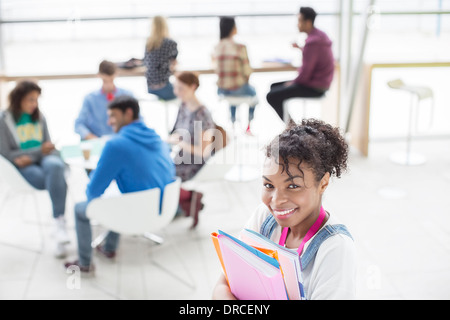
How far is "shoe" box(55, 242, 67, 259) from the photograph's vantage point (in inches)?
133

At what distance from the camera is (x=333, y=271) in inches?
47.4

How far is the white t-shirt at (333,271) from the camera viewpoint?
3.89 feet

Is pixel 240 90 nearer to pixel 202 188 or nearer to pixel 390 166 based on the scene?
pixel 202 188

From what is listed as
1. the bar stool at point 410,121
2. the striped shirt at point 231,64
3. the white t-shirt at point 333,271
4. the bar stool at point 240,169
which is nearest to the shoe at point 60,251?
the bar stool at point 240,169

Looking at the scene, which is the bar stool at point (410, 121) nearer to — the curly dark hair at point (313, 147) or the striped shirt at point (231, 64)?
the striped shirt at point (231, 64)

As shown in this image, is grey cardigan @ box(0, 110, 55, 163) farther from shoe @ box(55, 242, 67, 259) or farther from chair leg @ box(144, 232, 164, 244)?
chair leg @ box(144, 232, 164, 244)

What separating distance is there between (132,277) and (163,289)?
0.22 m

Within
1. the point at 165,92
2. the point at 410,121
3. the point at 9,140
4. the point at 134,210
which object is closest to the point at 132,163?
the point at 134,210

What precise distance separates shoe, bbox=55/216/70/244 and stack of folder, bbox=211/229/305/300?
2.42m

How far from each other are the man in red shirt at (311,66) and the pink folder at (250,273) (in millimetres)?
3614

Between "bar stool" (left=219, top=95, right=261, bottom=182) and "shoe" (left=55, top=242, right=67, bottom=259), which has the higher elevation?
"bar stool" (left=219, top=95, right=261, bottom=182)

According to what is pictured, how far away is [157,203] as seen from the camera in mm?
2877

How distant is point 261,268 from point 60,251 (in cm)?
253

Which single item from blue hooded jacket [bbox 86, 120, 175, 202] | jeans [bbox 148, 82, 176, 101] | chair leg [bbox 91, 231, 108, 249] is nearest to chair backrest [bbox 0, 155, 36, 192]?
chair leg [bbox 91, 231, 108, 249]
